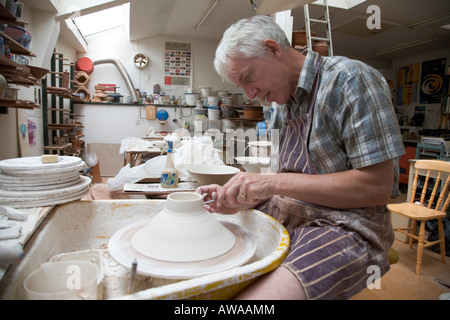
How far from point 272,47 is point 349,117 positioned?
431mm

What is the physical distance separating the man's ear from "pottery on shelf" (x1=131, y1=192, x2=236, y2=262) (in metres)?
0.67

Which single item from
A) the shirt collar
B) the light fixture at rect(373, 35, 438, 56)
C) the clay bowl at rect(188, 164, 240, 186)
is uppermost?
the light fixture at rect(373, 35, 438, 56)

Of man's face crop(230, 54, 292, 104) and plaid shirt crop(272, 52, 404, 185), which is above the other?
man's face crop(230, 54, 292, 104)

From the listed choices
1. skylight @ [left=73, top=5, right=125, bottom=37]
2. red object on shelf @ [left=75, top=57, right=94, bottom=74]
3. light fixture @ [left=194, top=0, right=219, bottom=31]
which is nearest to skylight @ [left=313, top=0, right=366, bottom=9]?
light fixture @ [left=194, top=0, right=219, bottom=31]

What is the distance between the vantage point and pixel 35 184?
3.80ft

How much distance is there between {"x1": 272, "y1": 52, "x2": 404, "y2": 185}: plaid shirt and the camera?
3.31ft

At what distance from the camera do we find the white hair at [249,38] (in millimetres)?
1188

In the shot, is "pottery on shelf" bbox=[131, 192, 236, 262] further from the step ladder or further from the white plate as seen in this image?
the step ladder

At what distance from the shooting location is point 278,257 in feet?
3.02

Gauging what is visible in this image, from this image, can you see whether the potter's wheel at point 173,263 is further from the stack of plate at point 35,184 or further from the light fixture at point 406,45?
the light fixture at point 406,45
